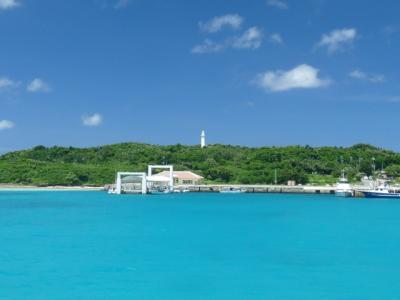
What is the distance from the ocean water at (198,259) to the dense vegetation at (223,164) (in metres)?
55.7

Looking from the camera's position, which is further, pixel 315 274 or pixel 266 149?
pixel 266 149

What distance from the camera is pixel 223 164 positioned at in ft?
337

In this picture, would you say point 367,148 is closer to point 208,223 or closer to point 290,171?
point 290,171

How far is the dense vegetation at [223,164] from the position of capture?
9288cm

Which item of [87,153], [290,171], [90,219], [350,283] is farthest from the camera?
[87,153]

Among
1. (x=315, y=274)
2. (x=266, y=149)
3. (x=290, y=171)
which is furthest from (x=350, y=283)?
(x=266, y=149)

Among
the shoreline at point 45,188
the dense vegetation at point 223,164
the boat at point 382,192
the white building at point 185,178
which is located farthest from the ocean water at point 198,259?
the dense vegetation at point 223,164

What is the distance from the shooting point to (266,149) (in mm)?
107312

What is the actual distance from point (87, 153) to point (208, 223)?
277 feet

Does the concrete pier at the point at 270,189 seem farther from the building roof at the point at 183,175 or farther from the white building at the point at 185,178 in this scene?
the building roof at the point at 183,175

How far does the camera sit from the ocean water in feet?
56.2

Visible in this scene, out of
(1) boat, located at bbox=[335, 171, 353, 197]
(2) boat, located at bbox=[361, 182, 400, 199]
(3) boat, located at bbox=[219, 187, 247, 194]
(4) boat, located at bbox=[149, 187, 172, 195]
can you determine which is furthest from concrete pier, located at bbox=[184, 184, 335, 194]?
(2) boat, located at bbox=[361, 182, 400, 199]

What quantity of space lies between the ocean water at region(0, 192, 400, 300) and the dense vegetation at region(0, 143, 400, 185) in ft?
183

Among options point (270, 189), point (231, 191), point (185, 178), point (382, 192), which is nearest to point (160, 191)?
point (185, 178)
